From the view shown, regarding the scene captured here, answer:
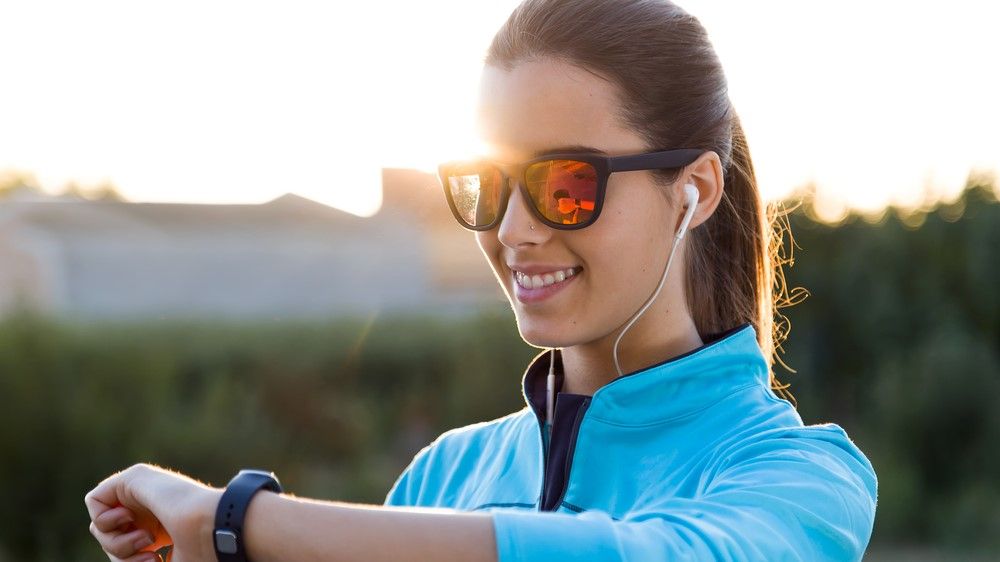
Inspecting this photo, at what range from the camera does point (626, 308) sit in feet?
5.86

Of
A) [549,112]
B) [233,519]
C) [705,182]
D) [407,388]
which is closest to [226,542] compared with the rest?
[233,519]

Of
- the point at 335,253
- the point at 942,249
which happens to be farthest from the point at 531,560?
the point at 335,253

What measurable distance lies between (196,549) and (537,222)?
0.79m

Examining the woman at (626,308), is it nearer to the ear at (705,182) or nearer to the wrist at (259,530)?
the ear at (705,182)

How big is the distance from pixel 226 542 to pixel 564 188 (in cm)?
79

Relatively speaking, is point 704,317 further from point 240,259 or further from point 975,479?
point 240,259

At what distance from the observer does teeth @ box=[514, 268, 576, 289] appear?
173 cm

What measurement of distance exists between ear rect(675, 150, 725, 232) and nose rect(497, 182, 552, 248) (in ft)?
0.80

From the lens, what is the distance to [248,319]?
38.3 ft

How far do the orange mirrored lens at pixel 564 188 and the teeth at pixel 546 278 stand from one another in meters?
0.08

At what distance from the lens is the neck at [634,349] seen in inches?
73.8

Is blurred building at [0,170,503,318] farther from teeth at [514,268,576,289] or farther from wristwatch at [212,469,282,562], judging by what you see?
wristwatch at [212,469,282,562]

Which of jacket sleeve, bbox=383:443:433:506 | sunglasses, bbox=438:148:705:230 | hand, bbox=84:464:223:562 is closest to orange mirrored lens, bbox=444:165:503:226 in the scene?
sunglasses, bbox=438:148:705:230

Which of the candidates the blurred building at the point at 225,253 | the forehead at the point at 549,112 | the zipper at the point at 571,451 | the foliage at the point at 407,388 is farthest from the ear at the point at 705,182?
the blurred building at the point at 225,253
